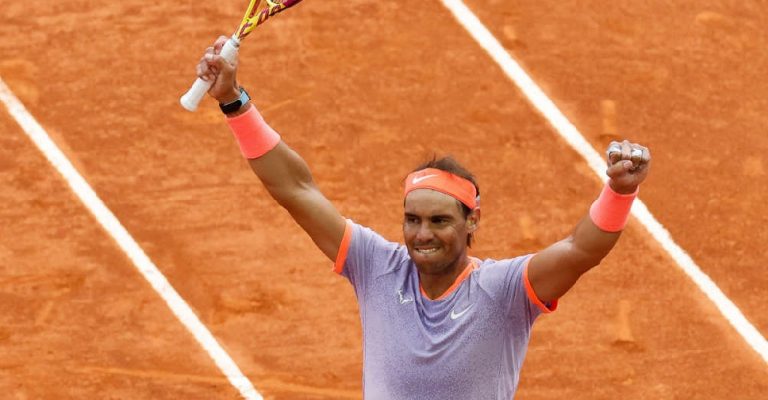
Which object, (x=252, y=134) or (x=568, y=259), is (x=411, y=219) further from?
(x=252, y=134)

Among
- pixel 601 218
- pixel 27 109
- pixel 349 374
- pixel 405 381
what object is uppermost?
pixel 601 218

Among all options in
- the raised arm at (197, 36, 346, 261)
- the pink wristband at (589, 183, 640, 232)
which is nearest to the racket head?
the raised arm at (197, 36, 346, 261)

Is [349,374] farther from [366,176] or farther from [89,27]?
[89,27]

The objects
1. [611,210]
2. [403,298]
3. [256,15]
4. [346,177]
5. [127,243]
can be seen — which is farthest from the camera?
[346,177]

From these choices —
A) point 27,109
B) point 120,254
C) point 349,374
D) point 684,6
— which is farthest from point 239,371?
point 684,6

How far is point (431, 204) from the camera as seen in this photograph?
19.4ft

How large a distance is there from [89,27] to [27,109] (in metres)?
0.93

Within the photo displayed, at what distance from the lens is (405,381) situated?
572 cm

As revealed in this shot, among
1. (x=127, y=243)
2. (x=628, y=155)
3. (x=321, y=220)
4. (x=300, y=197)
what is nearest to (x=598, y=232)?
(x=628, y=155)

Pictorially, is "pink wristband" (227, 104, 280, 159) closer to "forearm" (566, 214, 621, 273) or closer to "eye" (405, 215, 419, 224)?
"eye" (405, 215, 419, 224)

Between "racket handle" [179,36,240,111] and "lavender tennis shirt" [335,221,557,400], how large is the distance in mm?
1063

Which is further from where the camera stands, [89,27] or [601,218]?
[89,27]

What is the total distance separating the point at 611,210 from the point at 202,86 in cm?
178

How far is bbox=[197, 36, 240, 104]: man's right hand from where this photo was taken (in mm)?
5934
